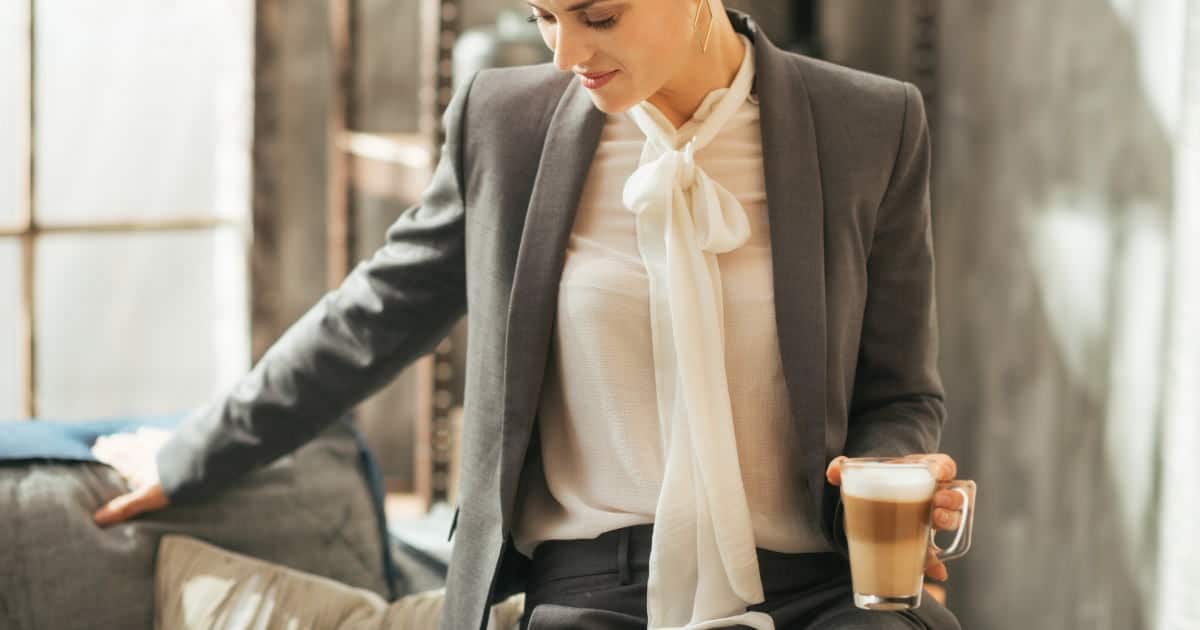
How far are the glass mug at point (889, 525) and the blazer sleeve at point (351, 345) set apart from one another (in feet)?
2.12

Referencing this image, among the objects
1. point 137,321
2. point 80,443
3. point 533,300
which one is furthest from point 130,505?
point 137,321

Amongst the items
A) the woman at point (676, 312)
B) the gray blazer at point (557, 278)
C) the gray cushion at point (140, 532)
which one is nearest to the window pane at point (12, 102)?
the gray cushion at point (140, 532)

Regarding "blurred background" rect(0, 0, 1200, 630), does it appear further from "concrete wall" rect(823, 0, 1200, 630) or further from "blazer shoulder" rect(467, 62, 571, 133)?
"blazer shoulder" rect(467, 62, 571, 133)

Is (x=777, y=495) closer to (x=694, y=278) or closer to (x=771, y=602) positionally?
(x=771, y=602)

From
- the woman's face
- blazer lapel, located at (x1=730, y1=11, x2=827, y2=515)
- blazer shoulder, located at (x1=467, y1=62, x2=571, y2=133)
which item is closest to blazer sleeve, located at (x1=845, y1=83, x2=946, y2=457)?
blazer lapel, located at (x1=730, y1=11, x2=827, y2=515)

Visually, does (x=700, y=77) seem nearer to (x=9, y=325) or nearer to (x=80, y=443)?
(x=80, y=443)

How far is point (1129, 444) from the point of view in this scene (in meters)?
2.81

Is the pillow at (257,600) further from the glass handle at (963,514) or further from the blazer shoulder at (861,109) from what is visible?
the blazer shoulder at (861,109)

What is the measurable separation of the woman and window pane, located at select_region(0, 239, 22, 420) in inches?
67.9

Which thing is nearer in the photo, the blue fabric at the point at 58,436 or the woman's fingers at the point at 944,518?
the woman's fingers at the point at 944,518

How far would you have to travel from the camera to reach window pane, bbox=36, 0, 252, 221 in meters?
3.34

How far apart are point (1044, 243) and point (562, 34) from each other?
1871 mm

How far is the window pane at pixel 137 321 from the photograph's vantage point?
3385 mm

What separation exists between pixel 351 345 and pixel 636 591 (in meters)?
0.51
